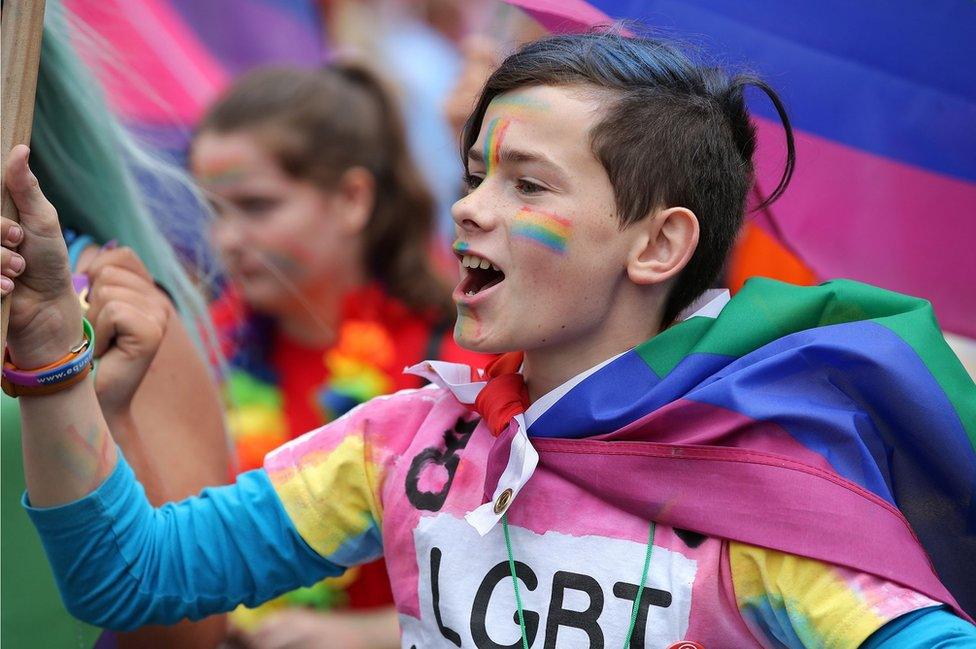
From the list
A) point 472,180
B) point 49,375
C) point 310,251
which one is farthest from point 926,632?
point 310,251

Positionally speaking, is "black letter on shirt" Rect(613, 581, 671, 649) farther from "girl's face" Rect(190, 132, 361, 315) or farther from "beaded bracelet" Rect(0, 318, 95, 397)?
"girl's face" Rect(190, 132, 361, 315)

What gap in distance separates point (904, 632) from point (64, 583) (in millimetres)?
1132

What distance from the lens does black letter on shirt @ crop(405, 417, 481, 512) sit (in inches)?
70.3

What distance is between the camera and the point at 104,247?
211cm

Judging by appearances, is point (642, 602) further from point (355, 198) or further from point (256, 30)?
point (256, 30)

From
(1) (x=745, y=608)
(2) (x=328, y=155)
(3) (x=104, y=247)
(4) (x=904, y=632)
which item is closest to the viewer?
(4) (x=904, y=632)

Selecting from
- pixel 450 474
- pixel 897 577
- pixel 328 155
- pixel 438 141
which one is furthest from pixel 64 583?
pixel 438 141

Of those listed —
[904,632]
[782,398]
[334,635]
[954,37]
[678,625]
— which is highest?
[954,37]

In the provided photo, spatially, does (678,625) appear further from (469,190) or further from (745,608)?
(469,190)

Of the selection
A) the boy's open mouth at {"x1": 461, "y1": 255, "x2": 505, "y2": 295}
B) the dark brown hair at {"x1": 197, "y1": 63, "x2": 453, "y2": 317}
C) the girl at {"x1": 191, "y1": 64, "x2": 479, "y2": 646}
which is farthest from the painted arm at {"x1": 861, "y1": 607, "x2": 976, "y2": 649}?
the dark brown hair at {"x1": 197, "y1": 63, "x2": 453, "y2": 317}

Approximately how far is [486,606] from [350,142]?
115 inches

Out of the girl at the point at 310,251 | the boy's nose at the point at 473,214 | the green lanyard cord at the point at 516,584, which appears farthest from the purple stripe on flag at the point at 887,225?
the girl at the point at 310,251

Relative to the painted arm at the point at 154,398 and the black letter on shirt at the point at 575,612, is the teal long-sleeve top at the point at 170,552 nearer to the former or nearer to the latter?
the painted arm at the point at 154,398

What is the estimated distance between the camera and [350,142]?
4.39 meters
